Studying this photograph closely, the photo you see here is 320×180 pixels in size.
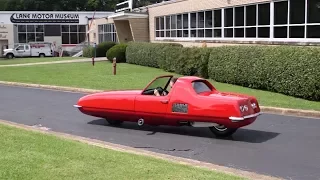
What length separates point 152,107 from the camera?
1015cm

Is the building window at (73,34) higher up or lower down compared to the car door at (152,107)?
higher up

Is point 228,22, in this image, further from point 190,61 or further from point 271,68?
point 271,68

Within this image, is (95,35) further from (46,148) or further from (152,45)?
(46,148)

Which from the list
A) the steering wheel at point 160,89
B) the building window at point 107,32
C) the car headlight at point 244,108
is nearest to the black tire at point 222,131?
the car headlight at point 244,108

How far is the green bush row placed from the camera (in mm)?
14766

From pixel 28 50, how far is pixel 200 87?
160ft

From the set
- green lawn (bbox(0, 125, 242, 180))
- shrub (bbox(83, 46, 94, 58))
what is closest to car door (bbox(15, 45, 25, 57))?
shrub (bbox(83, 46, 94, 58))

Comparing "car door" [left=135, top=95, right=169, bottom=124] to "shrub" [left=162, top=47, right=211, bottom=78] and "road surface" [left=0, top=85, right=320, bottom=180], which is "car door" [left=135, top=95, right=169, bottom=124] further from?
"shrub" [left=162, top=47, right=211, bottom=78]

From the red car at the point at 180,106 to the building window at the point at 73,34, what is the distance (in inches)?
2239

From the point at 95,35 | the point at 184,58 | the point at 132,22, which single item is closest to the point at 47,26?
the point at 95,35

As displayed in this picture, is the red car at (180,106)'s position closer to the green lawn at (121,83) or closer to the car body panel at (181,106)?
the car body panel at (181,106)

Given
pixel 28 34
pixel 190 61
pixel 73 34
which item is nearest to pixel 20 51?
pixel 28 34

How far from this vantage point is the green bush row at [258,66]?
48.4ft

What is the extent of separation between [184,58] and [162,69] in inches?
176
